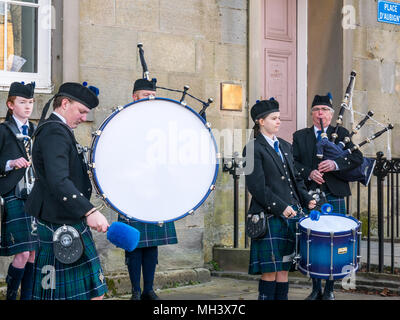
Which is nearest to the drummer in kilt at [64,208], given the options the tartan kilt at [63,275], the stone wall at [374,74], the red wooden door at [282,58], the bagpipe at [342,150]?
the tartan kilt at [63,275]

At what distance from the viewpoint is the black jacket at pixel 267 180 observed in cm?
519

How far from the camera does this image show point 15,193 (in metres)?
5.77

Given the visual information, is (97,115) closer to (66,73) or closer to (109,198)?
(66,73)

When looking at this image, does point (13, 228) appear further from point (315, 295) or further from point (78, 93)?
point (315, 295)

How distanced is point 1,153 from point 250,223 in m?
2.02

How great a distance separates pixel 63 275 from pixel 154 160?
3.16ft

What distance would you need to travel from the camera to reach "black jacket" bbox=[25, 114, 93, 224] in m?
3.94

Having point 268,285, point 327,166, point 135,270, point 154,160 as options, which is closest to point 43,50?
point 135,270

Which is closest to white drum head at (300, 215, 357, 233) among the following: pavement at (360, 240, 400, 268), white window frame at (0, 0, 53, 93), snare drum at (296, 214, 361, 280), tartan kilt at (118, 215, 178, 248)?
snare drum at (296, 214, 361, 280)

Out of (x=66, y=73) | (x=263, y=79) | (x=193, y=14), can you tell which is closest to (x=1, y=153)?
(x=66, y=73)

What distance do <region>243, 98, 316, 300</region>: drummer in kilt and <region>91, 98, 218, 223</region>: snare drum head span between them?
552 millimetres

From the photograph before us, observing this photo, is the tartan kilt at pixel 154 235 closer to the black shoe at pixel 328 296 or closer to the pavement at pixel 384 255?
the black shoe at pixel 328 296

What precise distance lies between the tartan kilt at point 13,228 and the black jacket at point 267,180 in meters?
1.83

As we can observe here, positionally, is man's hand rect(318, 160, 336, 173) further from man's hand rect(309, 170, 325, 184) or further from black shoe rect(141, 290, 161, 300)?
black shoe rect(141, 290, 161, 300)
